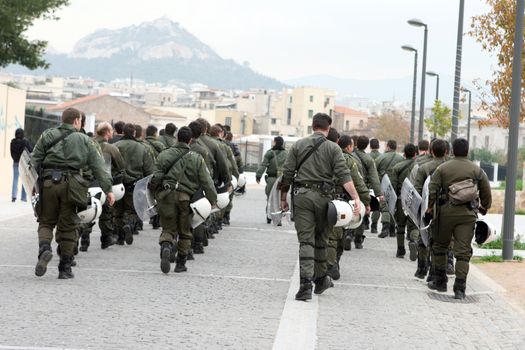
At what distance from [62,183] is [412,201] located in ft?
13.4

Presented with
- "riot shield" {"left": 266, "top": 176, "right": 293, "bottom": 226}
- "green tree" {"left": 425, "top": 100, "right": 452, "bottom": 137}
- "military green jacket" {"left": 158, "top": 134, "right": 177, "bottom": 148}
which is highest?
"green tree" {"left": 425, "top": 100, "right": 452, "bottom": 137}

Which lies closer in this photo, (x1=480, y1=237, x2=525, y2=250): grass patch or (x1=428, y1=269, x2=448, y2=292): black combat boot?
(x1=428, y1=269, x2=448, y2=292): black combat boot

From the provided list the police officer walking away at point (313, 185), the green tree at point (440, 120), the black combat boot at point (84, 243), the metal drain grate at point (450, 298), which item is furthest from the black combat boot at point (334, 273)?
the green tree at point (440, 120)

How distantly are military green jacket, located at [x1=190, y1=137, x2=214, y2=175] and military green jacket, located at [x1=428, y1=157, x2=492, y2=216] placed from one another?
4.03m

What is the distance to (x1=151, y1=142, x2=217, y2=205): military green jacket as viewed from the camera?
13.2 metres

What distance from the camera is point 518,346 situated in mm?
9234

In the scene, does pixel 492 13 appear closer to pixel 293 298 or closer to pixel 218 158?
pixel 218 158

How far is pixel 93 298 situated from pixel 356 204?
2.82m


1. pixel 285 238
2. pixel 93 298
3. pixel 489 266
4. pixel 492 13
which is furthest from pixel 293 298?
pixel 492 13

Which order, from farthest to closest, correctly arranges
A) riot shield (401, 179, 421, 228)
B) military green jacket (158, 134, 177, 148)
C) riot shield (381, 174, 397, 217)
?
military green jacket (158, 134, 177, 148) → riot shield (381, 174, 397, 217) → riot shield (401, 179, 421, 228)

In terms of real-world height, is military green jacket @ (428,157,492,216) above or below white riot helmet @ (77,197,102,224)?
above

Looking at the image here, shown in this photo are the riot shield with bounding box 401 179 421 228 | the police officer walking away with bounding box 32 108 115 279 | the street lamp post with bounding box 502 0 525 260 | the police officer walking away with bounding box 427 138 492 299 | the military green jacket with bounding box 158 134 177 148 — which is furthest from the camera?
the military green jacket with bounding box 158 134 177 148

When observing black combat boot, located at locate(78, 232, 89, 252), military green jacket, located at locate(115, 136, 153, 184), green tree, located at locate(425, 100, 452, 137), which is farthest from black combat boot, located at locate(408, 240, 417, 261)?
green tree, located at locate(425, 100, 452, 137)

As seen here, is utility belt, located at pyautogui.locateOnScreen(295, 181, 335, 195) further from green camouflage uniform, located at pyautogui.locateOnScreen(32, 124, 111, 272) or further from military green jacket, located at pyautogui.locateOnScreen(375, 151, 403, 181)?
military green jacket, located at pyautogui.locateOnScreen(375, 151, 403, 181)
